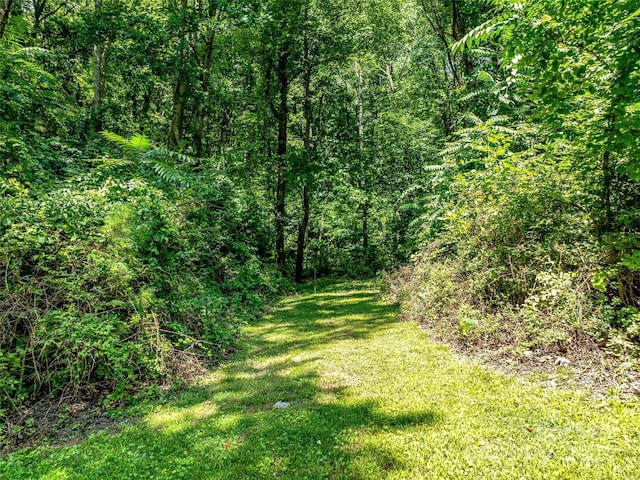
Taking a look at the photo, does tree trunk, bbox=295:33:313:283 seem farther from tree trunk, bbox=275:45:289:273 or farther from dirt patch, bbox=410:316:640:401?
dirt patch, bbox=410:316:640:401

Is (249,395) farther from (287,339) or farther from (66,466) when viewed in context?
(287,339)

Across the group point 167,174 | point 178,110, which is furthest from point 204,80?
point 167,174

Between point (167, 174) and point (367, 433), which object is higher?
point (167, 174)

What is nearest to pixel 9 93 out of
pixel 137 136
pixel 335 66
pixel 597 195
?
pixel 137 136

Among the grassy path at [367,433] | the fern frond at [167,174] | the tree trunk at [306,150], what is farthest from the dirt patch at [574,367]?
the tree trunk at [306,150]

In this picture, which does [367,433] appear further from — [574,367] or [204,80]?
[204,80]

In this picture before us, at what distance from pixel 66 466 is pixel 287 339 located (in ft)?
15.8

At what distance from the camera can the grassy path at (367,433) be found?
2977 mm

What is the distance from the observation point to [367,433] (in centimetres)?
358

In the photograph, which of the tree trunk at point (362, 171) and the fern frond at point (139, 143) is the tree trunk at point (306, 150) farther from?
the fern frond at point (139, 143)

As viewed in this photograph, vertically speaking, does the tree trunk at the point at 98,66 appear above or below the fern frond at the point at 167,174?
above

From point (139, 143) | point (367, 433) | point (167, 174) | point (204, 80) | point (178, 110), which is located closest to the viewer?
point (367, 433)

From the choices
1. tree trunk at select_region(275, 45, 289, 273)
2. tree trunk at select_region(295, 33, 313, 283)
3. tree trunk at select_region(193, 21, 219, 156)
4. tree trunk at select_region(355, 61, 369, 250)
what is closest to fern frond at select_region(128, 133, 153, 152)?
tree trunk at select_region(193, 21, 219, 156)

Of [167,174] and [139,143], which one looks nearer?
[167,174]
